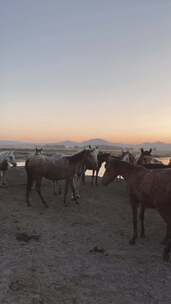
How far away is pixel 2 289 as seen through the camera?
4.90 metres

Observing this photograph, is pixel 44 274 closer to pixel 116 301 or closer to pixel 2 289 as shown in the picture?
pixel 2 289

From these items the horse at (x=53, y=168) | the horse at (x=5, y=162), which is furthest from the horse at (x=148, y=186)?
the horse at (x=5, y=162)

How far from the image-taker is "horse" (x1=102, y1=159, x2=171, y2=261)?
6.83m

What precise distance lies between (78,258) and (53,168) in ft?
20.8

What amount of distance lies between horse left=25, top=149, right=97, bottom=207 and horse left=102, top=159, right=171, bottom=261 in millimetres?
3970

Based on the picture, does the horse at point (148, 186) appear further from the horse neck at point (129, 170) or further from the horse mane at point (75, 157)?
the horse mane at point (75, 157)

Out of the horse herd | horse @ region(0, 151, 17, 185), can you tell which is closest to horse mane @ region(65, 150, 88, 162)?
the horse herd

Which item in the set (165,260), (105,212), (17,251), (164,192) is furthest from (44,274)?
(105,212)

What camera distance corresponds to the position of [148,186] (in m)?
7.35

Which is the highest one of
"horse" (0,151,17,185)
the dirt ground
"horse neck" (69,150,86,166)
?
"horse neck" (69,150,86,166)

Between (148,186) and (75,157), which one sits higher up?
(75,157)

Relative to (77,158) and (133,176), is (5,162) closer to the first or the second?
(77,158)

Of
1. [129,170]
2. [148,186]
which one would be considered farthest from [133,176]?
[148,186]

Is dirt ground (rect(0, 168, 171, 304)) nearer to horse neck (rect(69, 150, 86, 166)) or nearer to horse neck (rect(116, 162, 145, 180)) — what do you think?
horse neck (rect(116, 162, 145, 180))
